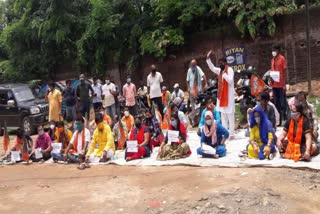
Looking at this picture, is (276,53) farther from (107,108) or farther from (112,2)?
(112,2)

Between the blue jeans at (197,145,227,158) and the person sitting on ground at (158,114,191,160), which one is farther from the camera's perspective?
the person sitting on ground at (158,114,191,160)

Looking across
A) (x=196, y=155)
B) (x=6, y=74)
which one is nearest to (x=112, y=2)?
(x=6, y=74)

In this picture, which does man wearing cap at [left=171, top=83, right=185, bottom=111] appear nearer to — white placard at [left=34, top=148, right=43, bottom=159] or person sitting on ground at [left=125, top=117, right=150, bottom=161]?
person sitting on ground at [left=125, top=117, right=150, bottom=161]

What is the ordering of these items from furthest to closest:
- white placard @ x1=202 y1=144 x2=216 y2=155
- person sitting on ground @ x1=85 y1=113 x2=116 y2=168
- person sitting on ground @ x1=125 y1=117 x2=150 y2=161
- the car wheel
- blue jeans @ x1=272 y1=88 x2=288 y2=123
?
1. the car wheel
2. blue jeans @ x1=272 y1=88 x2=288 y2=123
3. person sitting on ground @ x1=85 y1=113 x2=116 y2=168
4. person sitting on ground @ x1=125 y1=117 x2=150 y2=161
5. white placard @ x1=202 y1=144 x2=216 y2=155

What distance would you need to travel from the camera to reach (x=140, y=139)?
999cm

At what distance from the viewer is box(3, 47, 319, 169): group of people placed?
8.23 metres

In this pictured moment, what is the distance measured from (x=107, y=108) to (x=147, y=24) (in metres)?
7.13

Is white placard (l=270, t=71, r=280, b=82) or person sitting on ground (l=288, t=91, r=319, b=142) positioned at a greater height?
white placard (l=270, t=71, r=280, b=82)

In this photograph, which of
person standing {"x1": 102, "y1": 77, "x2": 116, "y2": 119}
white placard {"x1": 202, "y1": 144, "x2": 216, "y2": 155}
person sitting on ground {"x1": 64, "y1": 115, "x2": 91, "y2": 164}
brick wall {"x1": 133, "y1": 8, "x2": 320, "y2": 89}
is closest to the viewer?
white placard {"x1": 202, "y1": 144, "x2": 216, "y2": 155}

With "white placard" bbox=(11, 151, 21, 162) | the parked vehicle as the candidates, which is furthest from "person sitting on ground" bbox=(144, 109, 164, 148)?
the parked vehicle

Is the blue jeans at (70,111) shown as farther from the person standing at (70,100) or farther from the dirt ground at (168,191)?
the dirt ground at (168,191)

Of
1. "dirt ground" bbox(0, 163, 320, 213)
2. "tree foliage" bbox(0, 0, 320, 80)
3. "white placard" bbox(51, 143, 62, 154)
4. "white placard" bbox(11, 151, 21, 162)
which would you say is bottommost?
"dirt ground" bbox(0, 163, 320, 213)

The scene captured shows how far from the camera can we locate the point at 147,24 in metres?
20.2

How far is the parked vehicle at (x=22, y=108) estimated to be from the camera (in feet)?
50.6
